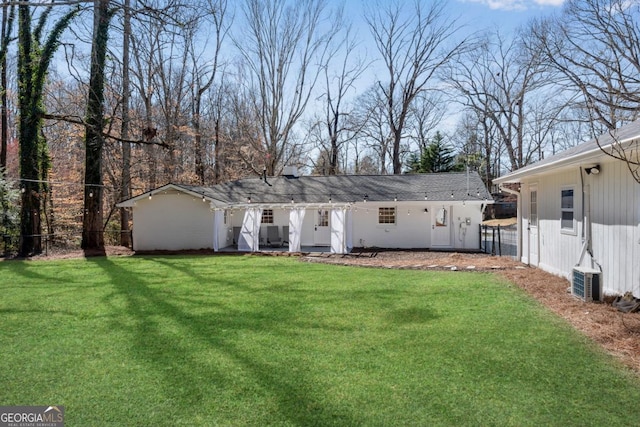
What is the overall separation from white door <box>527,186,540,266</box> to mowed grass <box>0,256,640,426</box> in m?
2.86

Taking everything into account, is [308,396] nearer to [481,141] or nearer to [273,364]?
[273,364]

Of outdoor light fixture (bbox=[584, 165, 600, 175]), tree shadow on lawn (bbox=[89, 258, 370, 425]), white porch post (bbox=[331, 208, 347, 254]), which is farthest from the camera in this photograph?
white porch post (bbox=[331, 208, 347, 254])

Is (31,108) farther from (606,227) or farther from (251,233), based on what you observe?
(606,227)

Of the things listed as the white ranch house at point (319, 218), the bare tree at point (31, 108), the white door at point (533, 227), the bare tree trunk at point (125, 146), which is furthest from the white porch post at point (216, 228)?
the white door at point (533, 227)

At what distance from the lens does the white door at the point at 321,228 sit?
17.2 metres

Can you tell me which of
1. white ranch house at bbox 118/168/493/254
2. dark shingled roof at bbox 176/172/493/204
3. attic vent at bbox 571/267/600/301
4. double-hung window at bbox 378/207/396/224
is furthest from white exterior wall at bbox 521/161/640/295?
double-hung window at bbox 378/207/396/224

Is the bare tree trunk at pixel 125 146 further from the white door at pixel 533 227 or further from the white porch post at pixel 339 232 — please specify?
the white door at pixel 533 227

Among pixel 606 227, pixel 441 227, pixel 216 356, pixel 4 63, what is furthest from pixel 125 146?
pixel 606 227

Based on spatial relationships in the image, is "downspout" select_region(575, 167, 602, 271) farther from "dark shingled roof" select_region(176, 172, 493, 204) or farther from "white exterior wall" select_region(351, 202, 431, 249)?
"white exterior wall" select_region(351, 202, 431, 249)

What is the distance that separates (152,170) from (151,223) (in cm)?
678

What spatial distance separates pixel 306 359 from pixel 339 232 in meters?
10.7

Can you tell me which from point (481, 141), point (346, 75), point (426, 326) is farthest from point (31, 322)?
point (481, 141)

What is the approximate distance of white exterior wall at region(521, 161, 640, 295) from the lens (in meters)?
5.86

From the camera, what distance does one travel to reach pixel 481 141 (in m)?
34.7
